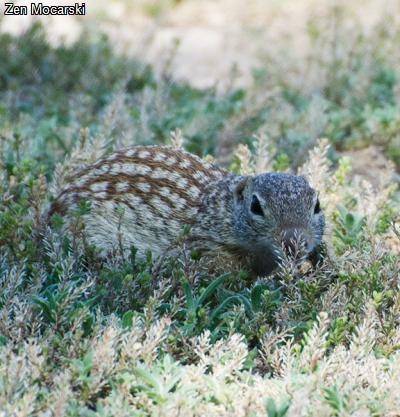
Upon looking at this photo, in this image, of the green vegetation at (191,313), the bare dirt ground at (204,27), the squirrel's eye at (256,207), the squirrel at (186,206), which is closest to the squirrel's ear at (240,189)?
the squirrel at (186,206)

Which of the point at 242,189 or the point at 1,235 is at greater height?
the point at 242,189

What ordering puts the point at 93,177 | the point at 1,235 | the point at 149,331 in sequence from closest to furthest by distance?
1. the point at 149,331
2. the point at 1,235
3. the point at 93,177

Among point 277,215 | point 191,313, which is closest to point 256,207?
point 277,215

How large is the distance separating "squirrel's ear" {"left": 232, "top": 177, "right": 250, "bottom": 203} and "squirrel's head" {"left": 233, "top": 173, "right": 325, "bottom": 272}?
0.5 inches

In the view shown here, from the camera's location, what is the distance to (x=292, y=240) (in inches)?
199

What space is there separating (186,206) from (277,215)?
27.9 inches

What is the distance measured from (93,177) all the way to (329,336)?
2.01 metres

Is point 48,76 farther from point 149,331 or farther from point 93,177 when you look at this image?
Answer: point 149,331

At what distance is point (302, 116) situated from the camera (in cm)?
806

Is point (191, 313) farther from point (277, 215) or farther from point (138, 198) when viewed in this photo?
point (138, 198)

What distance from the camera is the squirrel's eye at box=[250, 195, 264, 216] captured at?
545 centimetres

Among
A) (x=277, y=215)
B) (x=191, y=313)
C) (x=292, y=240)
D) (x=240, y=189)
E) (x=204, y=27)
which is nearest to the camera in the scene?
(x=191, y=313)


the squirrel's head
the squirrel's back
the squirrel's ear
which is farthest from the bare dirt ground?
the squirrel's head

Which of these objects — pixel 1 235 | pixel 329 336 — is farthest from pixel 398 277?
pixel 1 235
